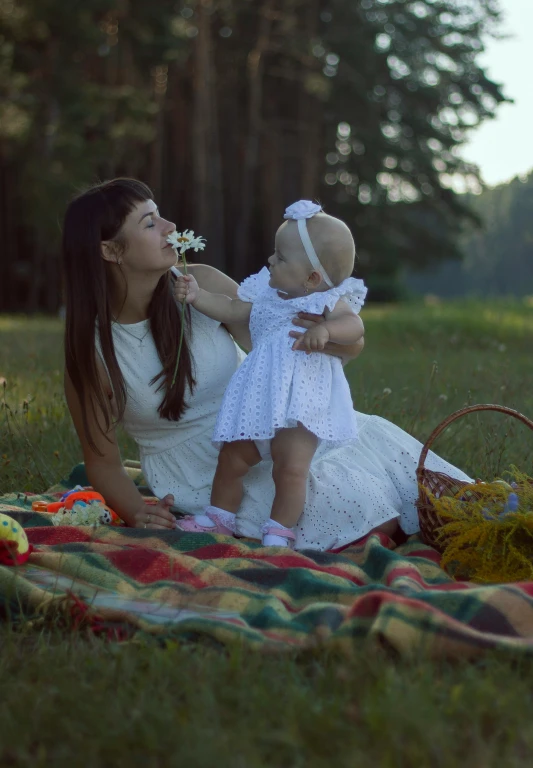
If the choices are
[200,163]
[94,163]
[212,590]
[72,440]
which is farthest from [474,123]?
[212,590]

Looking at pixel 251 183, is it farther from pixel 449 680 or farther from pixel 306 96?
pixel 449 680

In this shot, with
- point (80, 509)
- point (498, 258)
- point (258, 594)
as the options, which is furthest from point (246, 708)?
point (498, 258)

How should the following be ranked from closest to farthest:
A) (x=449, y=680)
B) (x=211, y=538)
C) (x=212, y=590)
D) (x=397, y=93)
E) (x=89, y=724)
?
1. (x=89, y=724)
2. (x=449, y=680)
3. (x=212, y=590)
4. (x=211, y=538)
5. (x=397, y=93)

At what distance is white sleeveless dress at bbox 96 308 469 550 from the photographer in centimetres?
380

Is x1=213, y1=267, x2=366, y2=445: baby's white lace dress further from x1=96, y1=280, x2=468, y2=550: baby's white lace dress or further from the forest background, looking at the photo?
the forest background

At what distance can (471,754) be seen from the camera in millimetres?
1896

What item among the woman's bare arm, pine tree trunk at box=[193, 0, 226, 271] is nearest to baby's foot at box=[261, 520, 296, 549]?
the woman's bare arm

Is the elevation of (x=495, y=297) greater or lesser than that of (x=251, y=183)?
lesser

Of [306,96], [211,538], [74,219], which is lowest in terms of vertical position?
[211,538]

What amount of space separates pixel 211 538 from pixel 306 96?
22.6 metres

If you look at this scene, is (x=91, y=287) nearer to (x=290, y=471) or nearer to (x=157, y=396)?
(x=157, y=396)

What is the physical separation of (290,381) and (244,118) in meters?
23.2

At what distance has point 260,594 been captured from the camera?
9.61 feet

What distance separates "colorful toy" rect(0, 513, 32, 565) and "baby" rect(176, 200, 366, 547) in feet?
2.50
